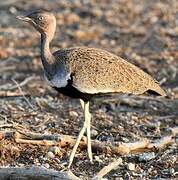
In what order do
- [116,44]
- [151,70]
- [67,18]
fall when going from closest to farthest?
[151,70], [116,44], [67,18]

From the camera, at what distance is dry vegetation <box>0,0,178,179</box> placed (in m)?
5.03

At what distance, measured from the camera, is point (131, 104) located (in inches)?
256

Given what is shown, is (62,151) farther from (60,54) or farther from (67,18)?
(67,18)

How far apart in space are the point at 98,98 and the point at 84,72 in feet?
5.88

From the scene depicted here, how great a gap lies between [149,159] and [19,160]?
974 millimetres

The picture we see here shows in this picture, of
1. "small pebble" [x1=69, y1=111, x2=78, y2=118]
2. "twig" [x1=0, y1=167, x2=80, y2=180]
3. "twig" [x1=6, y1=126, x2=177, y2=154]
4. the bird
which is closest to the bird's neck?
the bird

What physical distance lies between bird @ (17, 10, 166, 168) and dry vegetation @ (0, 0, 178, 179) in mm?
391

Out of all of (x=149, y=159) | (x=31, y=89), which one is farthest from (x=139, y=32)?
(x=149, y=159)

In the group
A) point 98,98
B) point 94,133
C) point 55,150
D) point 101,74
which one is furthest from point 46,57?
point 98,98

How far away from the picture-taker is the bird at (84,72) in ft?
15.5

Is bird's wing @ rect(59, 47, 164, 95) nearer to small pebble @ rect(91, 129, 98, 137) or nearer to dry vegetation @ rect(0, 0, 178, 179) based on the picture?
dry vegetation @ rect(0, 0, 178, 179)

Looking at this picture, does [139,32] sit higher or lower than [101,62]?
lower

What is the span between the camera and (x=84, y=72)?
189 inches

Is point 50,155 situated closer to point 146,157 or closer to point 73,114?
point 146,157
